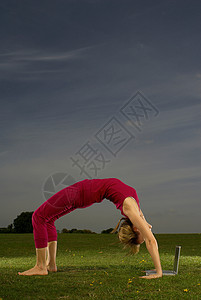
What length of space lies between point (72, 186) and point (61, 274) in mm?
1854

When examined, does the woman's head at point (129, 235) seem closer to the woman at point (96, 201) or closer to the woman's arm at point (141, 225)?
the woman at point (96, 201)

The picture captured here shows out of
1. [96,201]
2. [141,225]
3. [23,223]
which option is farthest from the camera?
[23,223]

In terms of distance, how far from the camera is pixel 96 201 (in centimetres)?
660

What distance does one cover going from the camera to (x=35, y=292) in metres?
5.34

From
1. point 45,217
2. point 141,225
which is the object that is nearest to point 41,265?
point 45,217

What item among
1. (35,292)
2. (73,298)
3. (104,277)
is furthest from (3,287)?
(104,277)

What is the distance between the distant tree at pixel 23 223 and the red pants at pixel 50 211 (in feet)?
92.2

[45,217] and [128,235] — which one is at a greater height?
[45,217]

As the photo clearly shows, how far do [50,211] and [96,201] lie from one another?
979 mm

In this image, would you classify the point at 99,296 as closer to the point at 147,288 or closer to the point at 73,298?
the point at 73,298

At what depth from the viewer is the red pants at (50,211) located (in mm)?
6621

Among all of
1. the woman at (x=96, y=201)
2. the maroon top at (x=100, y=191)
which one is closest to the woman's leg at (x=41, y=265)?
the woman at (x=96, y=201)

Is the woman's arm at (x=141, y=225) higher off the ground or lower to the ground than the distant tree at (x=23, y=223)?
lower

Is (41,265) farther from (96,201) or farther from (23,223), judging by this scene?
(23,223)
